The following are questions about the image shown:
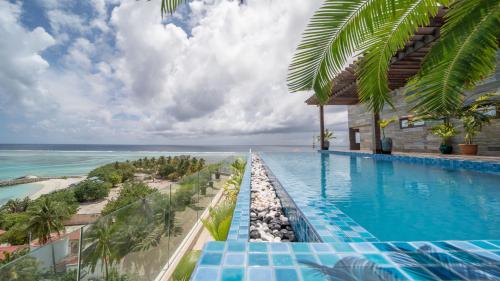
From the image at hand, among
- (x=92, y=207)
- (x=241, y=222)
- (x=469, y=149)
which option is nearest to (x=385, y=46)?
(x=241, y=222)

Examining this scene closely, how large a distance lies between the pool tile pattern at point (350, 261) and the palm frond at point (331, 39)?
135cm

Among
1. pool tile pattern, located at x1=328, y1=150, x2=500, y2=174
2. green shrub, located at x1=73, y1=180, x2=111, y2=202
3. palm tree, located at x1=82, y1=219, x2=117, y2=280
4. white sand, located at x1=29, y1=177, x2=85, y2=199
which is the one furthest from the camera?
white sand, located at x1=29, y1=177, x2=85, y2=199

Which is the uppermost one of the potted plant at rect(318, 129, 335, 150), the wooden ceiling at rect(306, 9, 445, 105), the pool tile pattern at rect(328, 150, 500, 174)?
the wooden ceiling at rect(306, 9, 445, 105)

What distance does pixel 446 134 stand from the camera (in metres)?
9.45

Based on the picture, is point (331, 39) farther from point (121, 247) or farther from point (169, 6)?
point (121, 247)

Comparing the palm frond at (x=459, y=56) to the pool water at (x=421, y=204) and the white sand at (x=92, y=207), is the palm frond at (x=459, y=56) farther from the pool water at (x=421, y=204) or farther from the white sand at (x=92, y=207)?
the white sand at (x=92, y=207)

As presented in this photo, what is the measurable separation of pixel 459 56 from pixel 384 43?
2.04ft

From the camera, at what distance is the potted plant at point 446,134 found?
9.43m

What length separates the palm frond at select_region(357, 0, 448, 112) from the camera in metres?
1.74

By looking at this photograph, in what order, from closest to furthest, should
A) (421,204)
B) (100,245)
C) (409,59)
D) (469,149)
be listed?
(100,245)
(421,204)
(409,59)
(469,149)

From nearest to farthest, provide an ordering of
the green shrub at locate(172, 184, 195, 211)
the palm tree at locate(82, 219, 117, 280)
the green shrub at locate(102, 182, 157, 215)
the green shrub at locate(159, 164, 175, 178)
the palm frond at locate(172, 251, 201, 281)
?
the palm tree at locate(82, 219, 117, 280) < the palm frond at locate(172, 251, 201, 281) < the green shrub at locate(172, 184, 195, 211) < the green shrub at locate(102, 182, 157, 215) < the green shrub at locate(159, 164, 175, 178)

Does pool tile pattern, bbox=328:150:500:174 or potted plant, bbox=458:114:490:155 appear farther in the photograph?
potted plant, bbox=458:114:490:155

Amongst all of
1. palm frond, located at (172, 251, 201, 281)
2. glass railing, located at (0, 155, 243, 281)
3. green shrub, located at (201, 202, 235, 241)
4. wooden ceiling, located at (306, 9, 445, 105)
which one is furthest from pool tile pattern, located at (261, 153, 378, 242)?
glass railing, located at (0, 155, 243, 281)

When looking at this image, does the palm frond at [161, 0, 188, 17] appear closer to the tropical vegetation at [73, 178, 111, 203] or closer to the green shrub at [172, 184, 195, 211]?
the green shrub at [172, 184, 195, 211]
